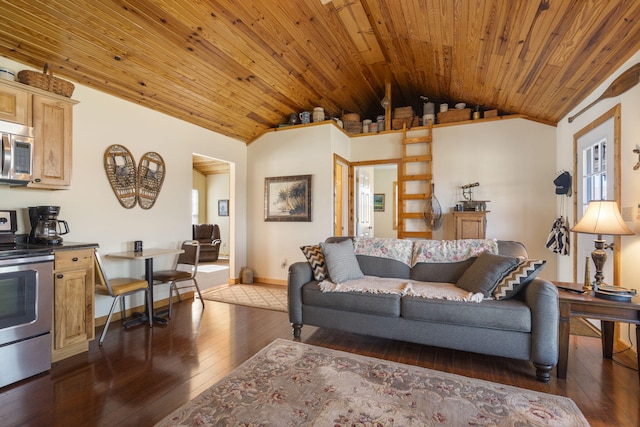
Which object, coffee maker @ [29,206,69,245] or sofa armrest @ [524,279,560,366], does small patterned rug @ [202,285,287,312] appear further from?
sofa armrest @ [524,279,560,366]

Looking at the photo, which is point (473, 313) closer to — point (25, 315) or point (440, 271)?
point (440, 271)

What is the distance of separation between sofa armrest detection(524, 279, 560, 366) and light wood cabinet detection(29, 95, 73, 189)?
3.95 meters

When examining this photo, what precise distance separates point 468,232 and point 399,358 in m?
2.58

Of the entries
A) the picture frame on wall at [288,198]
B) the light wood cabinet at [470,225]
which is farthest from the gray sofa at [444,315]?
the picture frame on wall at [288,198]

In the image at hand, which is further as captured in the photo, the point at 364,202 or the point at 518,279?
the point at 364,202

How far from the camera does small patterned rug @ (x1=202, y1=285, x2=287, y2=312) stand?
3961mm

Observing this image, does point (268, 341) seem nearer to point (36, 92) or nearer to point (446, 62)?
point (36, 92)

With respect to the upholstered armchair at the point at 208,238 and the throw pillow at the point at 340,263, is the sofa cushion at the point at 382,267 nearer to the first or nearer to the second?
the throw pillow at the point at 340,263

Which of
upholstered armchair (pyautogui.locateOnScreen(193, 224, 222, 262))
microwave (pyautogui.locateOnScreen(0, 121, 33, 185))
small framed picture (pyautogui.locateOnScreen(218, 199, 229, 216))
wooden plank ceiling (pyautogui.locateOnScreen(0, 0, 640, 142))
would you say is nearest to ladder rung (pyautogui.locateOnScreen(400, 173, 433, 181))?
wooden plank ceiling (pyautogui.locateOnScreen(0, 0, 640, 142))

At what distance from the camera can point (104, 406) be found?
1837 mm

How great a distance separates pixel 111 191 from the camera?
3.40 metres

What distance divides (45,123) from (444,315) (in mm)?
3632

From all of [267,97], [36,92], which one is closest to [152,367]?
[36,92]

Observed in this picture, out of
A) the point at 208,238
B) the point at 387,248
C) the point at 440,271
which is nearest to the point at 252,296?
the point at 387,248
